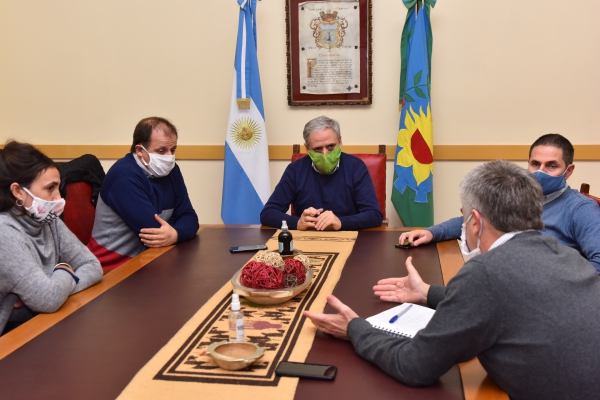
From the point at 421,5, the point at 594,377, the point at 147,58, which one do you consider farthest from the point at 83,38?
the point at 594,377

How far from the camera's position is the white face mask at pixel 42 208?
1869 mm

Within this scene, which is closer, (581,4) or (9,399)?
(9,399)

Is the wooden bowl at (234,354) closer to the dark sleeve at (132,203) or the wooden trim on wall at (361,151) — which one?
the dark sleeve at (132,203)

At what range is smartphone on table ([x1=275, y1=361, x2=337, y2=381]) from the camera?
1254 mm

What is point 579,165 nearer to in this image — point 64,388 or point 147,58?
point 147,58

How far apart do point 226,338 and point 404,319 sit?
50 cm

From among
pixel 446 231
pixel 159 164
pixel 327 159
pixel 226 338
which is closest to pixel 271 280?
pixel 226 338

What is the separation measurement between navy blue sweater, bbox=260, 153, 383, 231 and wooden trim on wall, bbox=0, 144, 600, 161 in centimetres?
95

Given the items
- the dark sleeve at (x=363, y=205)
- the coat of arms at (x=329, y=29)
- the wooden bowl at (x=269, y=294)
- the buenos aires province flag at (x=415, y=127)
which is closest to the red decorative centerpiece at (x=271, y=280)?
the wooden bowl at (x=269, y=294)

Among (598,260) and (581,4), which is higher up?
(581,4)

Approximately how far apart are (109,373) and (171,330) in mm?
261

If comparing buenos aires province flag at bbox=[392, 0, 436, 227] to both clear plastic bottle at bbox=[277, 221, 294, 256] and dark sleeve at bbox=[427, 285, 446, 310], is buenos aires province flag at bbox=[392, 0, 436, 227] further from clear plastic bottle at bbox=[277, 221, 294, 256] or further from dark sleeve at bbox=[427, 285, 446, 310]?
dark sleeve at bbox=[427, 285, 446, 310]

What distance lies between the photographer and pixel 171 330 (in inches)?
60.5

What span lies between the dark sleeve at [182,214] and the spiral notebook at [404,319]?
4.09ft
